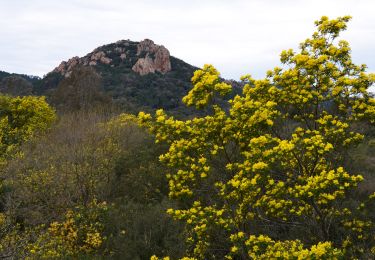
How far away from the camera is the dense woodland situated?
8234 millimetres

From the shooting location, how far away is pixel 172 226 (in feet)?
44.6

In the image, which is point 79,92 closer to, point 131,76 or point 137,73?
point 131,76

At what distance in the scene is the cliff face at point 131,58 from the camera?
103 meters

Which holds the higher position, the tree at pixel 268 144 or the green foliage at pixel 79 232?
the tree at pixel 268 144

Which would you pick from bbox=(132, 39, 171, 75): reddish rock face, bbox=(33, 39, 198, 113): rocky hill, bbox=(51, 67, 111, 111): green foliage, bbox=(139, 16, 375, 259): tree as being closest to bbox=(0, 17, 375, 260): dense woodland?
bbox=(139, 16, 375, 259): tree

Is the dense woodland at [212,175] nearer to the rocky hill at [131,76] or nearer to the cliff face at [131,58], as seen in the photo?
the rocky hill at [131,76]

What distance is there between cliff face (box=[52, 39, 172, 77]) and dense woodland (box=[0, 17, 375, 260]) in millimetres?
77957

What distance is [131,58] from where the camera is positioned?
111m

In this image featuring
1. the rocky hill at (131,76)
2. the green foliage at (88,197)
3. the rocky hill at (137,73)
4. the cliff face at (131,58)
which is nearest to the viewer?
the green foliage at (88,197)

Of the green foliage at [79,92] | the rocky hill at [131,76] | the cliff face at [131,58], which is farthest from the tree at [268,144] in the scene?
the cliff face at [131,58]

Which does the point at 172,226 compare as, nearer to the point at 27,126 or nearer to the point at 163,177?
the point at 163,177

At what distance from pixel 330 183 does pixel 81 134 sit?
→ 17.6 m

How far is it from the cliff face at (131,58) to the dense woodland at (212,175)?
77957 mm

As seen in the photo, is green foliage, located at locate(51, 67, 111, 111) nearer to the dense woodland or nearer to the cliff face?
the dense woodland
